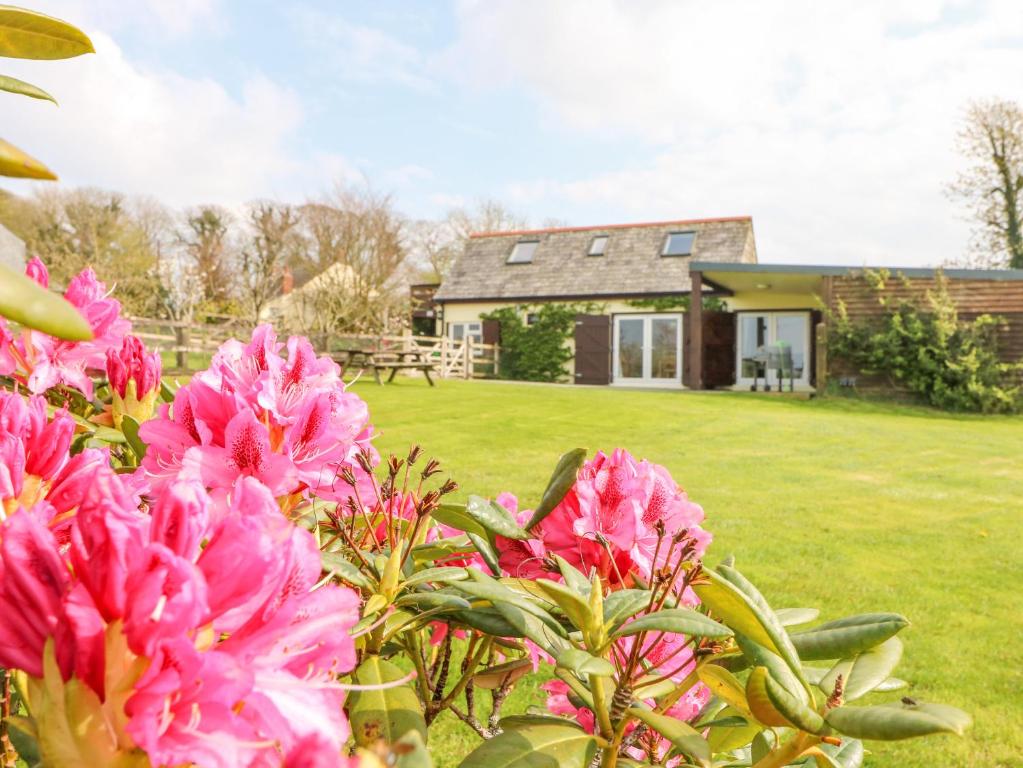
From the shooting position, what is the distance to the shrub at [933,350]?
14.5 m

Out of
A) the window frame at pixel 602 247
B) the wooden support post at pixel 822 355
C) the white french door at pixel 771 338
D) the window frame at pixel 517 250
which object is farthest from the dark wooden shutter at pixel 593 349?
the wooden support post at pixel 822 355

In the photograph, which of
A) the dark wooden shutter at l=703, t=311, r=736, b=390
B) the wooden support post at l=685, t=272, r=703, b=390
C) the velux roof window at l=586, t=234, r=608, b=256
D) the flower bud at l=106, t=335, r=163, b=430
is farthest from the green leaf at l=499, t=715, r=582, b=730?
the velux roof window at l=586, t=234, r=608, b=256

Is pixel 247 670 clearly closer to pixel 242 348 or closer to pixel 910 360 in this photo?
pixel 242 348

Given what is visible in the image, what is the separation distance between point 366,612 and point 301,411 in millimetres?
209

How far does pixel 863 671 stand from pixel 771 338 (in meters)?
21.0

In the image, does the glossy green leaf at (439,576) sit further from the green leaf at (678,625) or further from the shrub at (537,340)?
the shrub at (537,340)

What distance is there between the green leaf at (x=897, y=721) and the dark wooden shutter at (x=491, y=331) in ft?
75.8

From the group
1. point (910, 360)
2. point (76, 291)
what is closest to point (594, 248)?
point (910, 360)

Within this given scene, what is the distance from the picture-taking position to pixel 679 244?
22.6 metres

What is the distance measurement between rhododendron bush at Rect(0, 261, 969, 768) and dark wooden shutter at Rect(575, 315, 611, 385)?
20738mm

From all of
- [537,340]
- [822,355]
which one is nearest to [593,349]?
[537,340]

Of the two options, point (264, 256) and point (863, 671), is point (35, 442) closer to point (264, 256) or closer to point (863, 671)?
point (863, 671)

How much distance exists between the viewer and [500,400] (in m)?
13.4

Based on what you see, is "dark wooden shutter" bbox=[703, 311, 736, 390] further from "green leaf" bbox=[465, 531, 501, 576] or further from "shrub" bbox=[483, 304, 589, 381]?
"green leaf" bbox=[465, 531, 501, 576]
